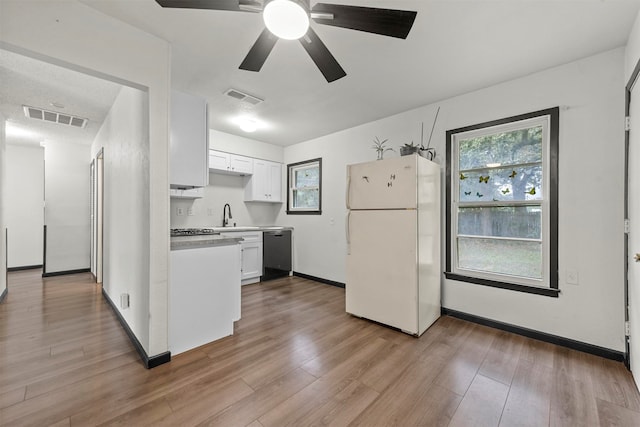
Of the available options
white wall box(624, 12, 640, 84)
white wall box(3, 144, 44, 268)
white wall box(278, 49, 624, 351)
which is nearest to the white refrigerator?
white wall box(278, 49, 624, 351)

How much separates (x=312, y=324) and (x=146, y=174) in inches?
81.4

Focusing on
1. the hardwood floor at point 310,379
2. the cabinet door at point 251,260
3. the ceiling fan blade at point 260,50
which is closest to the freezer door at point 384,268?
the hardwood floor at point 310,379

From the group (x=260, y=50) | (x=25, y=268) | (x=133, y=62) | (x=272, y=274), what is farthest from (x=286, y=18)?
(x=25, y=268)

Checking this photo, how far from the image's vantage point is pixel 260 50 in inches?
64.1

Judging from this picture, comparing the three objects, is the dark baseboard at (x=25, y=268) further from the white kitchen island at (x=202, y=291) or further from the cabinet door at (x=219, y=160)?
the white kitchen island at (x=202, y=291)

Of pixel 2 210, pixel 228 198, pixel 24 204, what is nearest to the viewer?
pixel 2 210

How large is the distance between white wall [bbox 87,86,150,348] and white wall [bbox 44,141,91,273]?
2286 millimetres

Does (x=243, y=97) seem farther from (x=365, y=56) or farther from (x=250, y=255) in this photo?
(x=250, y=255)

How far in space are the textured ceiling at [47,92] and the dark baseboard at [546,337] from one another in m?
4.42

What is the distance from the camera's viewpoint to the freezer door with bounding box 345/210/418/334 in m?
2.52

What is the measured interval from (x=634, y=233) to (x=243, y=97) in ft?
11.8

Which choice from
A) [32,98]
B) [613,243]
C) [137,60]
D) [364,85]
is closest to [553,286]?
[613,243]

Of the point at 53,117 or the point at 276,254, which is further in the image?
the point at 276,254

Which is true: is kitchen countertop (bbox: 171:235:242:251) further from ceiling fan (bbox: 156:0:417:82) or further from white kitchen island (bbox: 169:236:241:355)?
ceiling fan (bbox: 156:0:417:82)
